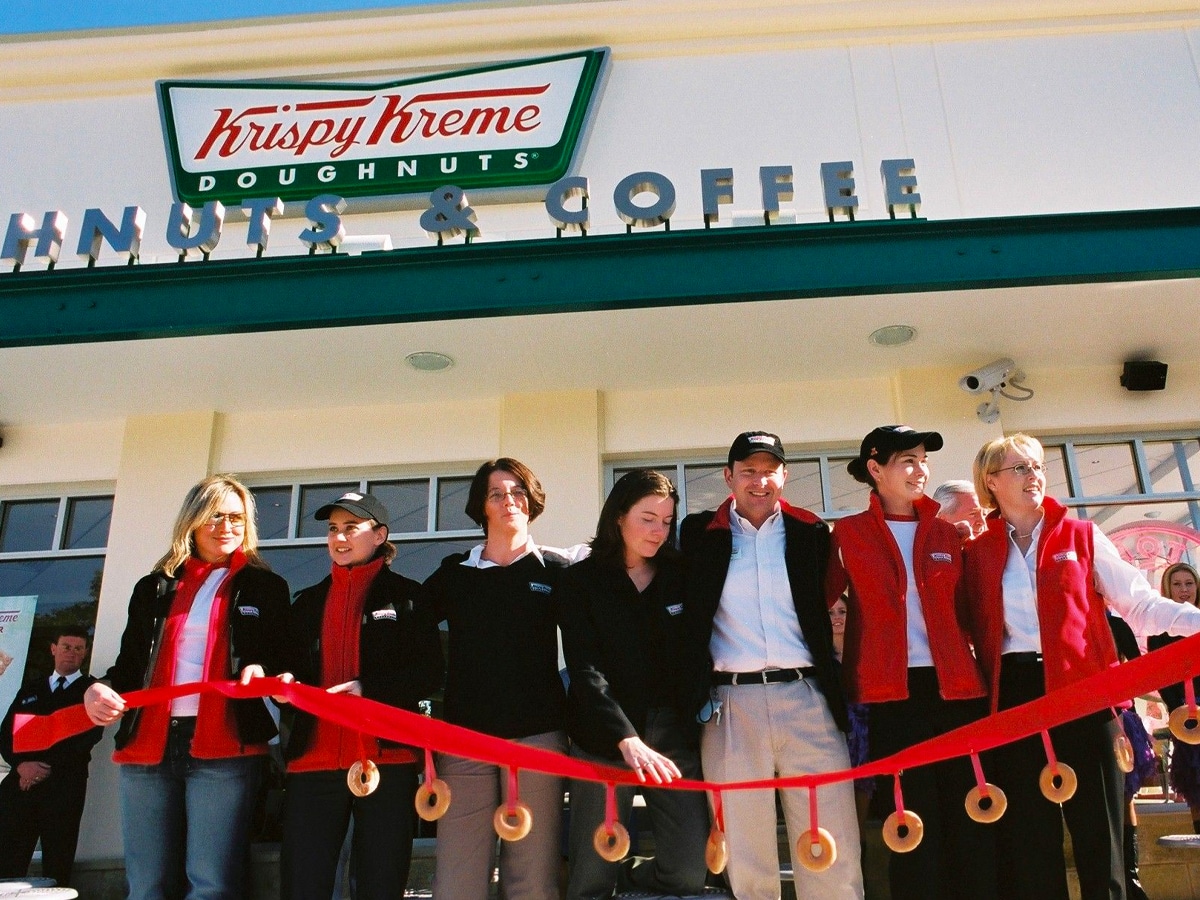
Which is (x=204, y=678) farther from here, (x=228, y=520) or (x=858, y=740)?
(x=858, y=740)

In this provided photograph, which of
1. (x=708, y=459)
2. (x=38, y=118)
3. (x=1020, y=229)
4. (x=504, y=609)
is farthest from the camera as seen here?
(x=38, y=118)

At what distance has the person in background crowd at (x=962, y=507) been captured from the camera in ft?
13.1

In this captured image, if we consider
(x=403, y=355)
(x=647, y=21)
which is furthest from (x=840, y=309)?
(x=647, y=21)

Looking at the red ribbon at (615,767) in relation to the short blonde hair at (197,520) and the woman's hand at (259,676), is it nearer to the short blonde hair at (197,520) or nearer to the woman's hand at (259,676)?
the woman's hand at (259,676)

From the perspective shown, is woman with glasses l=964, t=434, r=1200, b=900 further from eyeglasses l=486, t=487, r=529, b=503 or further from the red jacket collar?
eyeglasses l=486, t=487, r=529, b=503

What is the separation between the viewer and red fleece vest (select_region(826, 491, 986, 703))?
310 cm

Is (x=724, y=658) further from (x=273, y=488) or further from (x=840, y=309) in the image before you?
(x=273, y=488)

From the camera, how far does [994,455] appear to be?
11.2 feet

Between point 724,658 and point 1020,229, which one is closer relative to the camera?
point 724,658

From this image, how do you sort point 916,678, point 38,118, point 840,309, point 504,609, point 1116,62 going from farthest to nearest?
point 38,118 → point 1116,62 → point 840,309 → point 504,609 → point 916,678

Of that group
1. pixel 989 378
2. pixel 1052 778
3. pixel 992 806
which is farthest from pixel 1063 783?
pixel 989 378

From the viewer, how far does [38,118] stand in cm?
762

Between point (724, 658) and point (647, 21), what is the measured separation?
585cm

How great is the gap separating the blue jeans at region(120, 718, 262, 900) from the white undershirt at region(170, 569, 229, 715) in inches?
2.6
